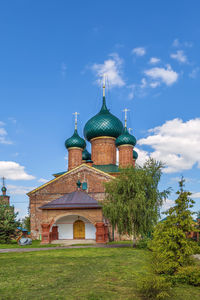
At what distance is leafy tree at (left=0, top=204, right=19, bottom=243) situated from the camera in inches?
822

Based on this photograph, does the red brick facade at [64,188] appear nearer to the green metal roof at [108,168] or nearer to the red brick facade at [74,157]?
the green metal roof at [108,168]

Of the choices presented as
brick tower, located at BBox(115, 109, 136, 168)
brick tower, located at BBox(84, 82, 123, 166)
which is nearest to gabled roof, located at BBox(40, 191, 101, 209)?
brick tower, located at BBox(115, 109, 136, 168)

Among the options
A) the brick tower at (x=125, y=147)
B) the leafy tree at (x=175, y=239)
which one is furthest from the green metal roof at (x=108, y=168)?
the leafy tree at (x=175, y=239)

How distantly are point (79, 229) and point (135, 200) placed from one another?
29.5 feet

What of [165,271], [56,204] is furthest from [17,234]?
[165,271]

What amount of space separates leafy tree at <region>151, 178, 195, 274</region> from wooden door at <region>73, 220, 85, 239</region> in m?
14.2

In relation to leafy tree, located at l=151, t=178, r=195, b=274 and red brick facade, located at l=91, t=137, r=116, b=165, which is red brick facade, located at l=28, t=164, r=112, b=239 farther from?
leafy tree, located at l=151, t=178, r=195, b=274

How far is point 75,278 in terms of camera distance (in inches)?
334

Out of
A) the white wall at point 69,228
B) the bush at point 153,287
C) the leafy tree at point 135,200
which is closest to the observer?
the bush at point 153,287

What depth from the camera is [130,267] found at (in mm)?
10188

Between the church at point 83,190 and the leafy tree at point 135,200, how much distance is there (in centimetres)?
163

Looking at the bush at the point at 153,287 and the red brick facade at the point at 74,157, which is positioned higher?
the red brick facade at the point at 74,157

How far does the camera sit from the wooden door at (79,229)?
22656mm

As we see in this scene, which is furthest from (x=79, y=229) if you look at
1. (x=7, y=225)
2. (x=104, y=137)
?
(x=104, y=137)
